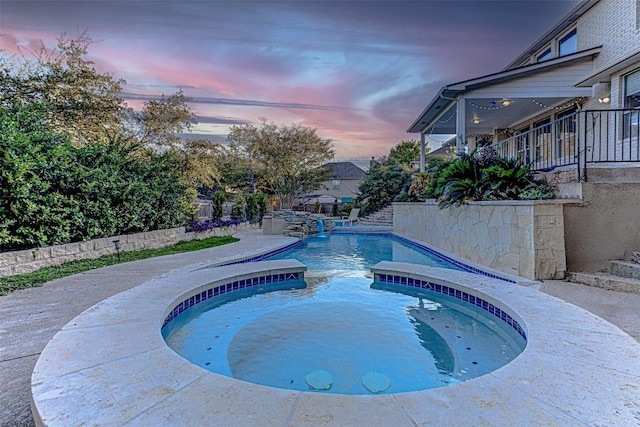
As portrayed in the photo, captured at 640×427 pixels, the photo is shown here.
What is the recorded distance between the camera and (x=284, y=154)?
2589 centimetres

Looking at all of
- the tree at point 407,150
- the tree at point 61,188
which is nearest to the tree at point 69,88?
the tree at point 61,188

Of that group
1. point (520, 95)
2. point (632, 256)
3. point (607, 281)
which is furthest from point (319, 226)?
point (607, 281)

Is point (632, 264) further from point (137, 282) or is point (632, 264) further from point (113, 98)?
point (113, 98)

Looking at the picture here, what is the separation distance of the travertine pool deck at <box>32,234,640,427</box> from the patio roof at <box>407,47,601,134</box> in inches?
375

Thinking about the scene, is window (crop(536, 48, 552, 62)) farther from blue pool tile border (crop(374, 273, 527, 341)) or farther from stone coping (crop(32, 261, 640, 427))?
stone coping (crop(32, 261, 640, 427))

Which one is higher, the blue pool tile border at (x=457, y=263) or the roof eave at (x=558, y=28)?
the roof eave at (x=558, y=28)

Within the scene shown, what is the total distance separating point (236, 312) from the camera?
198 inches

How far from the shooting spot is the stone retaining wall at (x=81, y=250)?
596 centimetres

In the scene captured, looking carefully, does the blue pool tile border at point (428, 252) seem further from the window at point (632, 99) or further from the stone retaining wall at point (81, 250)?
the window at point (632, 99)

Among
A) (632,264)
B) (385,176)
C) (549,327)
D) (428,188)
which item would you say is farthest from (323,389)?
(385,176)

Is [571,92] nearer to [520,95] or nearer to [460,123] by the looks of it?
[520,95]

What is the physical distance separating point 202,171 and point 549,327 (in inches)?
592

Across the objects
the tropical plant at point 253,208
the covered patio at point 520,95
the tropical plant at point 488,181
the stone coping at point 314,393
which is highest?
the covered patio at point 520,95

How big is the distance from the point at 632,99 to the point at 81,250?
1322 centimetres
